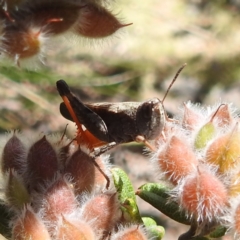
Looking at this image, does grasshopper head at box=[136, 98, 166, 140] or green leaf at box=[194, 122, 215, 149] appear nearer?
green leaf at box=[194, 122, 215, 149]

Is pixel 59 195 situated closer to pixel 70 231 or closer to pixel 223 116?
pixel 70 231

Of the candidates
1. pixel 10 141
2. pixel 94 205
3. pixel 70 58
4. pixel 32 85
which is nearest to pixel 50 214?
pixel 94 205

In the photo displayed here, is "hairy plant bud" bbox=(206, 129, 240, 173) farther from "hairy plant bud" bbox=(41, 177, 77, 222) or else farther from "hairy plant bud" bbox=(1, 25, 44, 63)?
"hairy plant bud" bbox=(1, 25, 44, 63)

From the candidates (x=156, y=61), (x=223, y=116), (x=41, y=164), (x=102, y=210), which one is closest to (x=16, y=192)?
(x=41, y=164)

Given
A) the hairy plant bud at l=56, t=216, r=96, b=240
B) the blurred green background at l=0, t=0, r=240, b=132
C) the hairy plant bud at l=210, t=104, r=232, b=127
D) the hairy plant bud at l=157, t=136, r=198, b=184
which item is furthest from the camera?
the blurred green background at l=0, t=0, r=240, b=132

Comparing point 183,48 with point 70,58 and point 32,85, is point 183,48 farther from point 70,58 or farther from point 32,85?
point 32,85

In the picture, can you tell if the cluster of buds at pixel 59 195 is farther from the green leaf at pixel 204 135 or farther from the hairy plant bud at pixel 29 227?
the green leaf at pixel 204 135

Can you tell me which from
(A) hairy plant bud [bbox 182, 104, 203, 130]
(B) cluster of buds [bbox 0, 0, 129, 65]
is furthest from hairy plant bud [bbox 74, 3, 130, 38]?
(A) hairy plant bud [bbox 182, 104, 203, 130]
